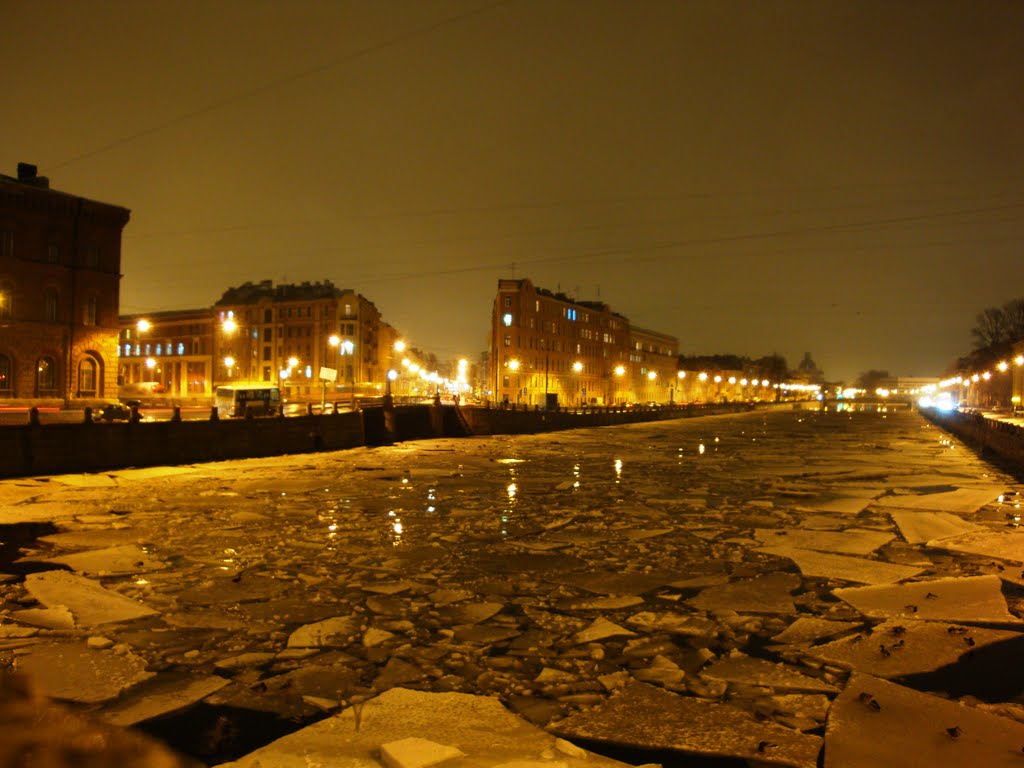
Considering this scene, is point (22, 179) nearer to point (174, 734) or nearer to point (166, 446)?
point (166, 446)

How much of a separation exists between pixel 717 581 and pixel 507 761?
555 cm

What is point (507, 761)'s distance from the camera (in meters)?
4.71

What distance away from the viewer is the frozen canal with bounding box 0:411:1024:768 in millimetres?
5207

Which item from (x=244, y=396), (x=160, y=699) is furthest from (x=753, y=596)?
(x=244, y=396)

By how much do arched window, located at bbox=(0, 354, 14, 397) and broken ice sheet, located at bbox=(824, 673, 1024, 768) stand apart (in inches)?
1972

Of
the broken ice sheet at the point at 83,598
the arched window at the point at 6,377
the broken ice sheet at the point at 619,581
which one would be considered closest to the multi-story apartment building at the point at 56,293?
the arched window at the point at 6,377

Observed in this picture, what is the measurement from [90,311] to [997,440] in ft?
176

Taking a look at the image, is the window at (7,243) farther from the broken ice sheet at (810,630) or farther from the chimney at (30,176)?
the broken ice sheet at (810,630)

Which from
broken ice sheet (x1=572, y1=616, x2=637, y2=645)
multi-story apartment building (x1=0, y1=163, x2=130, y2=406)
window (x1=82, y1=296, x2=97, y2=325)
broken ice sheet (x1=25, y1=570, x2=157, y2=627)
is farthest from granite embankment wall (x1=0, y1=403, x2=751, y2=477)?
window (x1=82, y1=296, x2=97, y2=325)

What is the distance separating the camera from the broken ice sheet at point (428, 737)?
15.5 feet

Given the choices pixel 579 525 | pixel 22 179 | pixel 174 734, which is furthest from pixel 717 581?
pixel 22 179

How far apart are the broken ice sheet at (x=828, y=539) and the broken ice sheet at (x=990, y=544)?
36.4 inches

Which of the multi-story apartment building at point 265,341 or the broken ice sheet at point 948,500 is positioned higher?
the multi-story apartment building at point 265,341

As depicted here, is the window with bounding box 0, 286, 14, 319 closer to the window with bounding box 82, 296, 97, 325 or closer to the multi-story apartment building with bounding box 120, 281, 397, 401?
the window with bounding box 82, 296, 97, 325
